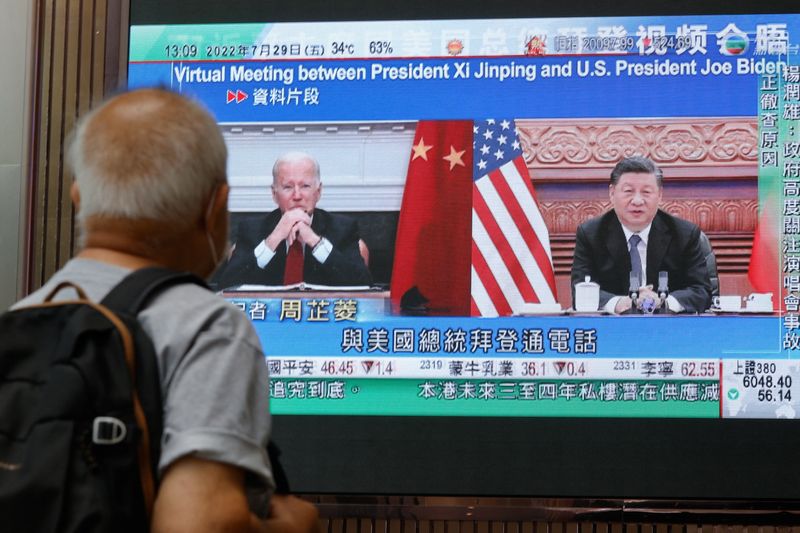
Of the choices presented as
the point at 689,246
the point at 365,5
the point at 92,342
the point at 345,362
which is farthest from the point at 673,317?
the point at 92,342

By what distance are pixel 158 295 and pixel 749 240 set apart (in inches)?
76.2

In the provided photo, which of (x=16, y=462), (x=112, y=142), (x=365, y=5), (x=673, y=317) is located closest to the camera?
(x=16, y=462)

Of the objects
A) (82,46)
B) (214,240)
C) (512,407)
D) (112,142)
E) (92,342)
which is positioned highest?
(82,46)

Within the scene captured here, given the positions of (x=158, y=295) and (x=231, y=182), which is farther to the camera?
(x=231, y=182)

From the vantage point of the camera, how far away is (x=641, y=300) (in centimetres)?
275

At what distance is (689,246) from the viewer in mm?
2779

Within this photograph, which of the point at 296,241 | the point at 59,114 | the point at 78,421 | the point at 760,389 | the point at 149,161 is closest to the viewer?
the point at 78,421

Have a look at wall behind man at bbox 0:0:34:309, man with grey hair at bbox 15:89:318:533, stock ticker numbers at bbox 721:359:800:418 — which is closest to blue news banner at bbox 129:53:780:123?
wall behind man at bbox 0:0:34:309

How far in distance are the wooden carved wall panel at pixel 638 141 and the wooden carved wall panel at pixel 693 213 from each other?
0.33 feet

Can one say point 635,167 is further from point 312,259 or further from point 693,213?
point 312,259

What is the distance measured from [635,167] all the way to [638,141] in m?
0.07

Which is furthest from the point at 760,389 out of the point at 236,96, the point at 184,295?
the point at 184,295

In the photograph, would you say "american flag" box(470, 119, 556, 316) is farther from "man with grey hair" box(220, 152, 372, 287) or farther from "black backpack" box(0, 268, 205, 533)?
"black backpack" box(0, 268, 205, 533)

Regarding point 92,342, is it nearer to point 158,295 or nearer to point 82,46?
point 158,295
